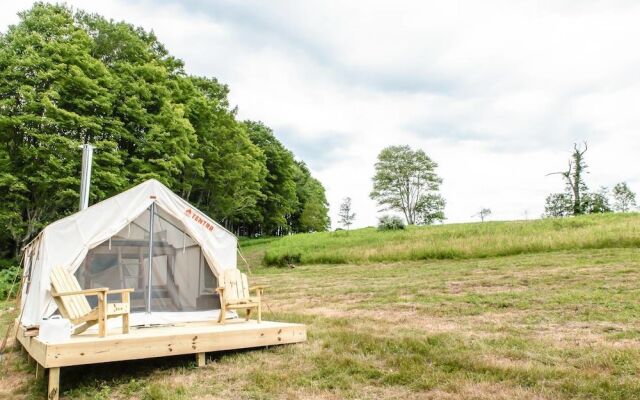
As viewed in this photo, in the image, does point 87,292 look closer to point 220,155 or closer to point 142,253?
point 142,253

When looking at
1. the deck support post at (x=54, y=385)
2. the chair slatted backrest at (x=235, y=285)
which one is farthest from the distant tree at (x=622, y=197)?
the deck support post at (x=54, y=385)

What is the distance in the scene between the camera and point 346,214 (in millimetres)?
87125

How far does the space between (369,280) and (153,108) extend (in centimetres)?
1513

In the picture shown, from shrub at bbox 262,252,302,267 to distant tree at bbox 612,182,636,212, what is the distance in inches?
2007

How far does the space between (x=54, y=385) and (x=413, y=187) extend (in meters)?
45.5

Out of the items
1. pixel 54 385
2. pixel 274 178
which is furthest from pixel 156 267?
pixel 274 178

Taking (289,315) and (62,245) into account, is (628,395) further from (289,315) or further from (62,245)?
(62,245)

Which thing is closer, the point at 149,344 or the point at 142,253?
the point at 149,344


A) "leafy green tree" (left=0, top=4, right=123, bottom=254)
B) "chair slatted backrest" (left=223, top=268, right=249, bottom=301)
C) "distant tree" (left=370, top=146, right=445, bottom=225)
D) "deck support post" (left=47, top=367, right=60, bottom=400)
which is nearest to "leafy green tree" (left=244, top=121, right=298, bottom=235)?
"distant tree" (left=370, top=146, right=445, bottom=225)

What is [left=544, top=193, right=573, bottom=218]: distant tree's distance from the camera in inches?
1607

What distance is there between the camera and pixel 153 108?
22.3 metres

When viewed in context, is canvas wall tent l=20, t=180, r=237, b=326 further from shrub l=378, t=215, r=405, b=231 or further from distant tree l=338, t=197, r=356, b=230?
distant tree l=338, t=197, r=356, b=230

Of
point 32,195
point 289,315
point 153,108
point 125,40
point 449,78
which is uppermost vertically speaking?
point 125,40

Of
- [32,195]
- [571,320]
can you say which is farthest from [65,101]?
[571,320]
